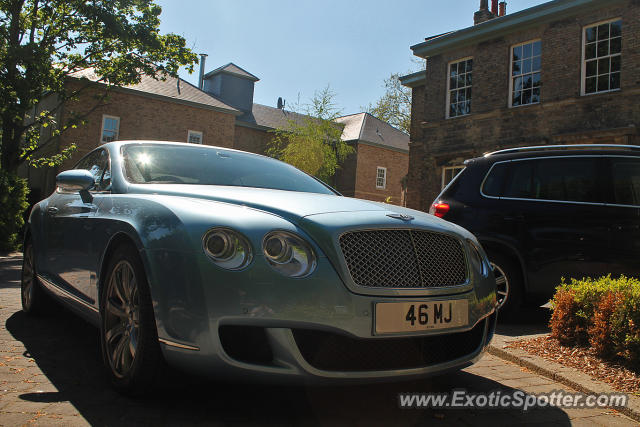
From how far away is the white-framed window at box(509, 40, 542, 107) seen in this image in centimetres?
1452

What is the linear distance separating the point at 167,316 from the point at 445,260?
145 cm

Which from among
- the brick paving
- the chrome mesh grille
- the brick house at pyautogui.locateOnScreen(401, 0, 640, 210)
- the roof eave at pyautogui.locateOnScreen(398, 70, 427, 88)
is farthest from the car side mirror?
the roof eave at pyautogui.locateOnScreen(398, 70, 427, 88)

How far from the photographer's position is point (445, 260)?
2.73 metres

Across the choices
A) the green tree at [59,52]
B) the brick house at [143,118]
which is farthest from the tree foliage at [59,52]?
the brick house at [143,118]

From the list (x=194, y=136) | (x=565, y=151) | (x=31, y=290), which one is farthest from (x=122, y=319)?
(x=194, y=136)

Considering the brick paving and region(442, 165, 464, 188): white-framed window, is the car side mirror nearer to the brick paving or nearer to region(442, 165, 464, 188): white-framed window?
the brick paving

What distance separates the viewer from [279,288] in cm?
222

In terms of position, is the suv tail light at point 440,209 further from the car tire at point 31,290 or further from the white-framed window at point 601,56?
A: the white-framed window at point 601,56

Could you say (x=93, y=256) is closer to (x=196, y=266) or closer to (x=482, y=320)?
(x=196, y=266)

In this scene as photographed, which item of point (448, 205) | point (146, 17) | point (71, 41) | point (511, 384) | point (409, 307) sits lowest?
point (511, 384)

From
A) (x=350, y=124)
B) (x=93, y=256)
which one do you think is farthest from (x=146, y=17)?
(x=350, y=124)

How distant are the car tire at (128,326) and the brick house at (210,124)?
1871cm

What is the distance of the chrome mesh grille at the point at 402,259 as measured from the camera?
94.6 inches

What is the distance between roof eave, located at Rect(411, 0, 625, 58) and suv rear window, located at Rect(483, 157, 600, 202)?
10222 mm
